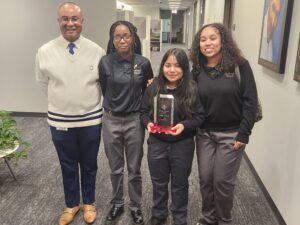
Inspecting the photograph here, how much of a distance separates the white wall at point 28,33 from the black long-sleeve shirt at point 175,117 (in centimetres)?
258

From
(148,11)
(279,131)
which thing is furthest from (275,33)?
(148,11)

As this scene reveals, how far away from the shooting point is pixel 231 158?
173 centimetres

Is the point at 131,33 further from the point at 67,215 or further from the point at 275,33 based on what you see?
the point at 67,215

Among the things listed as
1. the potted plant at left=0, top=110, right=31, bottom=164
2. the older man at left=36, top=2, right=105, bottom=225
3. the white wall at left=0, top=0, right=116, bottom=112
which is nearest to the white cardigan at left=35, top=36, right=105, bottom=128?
the older man at left=36, top=2, right=105, bottom=225

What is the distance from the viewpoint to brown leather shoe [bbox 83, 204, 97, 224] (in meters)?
2.04

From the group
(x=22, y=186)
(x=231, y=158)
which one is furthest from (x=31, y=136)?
(x=231, y=158)

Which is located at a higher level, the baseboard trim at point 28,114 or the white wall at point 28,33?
the white wall at point 28,33

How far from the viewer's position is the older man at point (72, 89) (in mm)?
1739

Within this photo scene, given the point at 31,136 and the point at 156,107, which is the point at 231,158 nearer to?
the point at 156,107

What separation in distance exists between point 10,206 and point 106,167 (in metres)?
0.92

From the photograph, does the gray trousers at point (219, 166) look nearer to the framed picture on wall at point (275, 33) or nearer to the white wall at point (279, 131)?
the white wall at point (279, 131)

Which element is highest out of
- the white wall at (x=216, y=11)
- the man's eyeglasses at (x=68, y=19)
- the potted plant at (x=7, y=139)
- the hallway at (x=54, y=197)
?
the white wall at (x=216, y=11)

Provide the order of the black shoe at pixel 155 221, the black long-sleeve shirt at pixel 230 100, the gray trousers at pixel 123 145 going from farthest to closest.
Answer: the black shoe at pixel 155 221 → the gray trousers at pixel 123 145 → the black long-sleeve shirt at pixel 230 100

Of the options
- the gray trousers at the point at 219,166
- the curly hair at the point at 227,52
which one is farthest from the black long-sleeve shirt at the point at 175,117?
the curly hair at the point at 227,52
